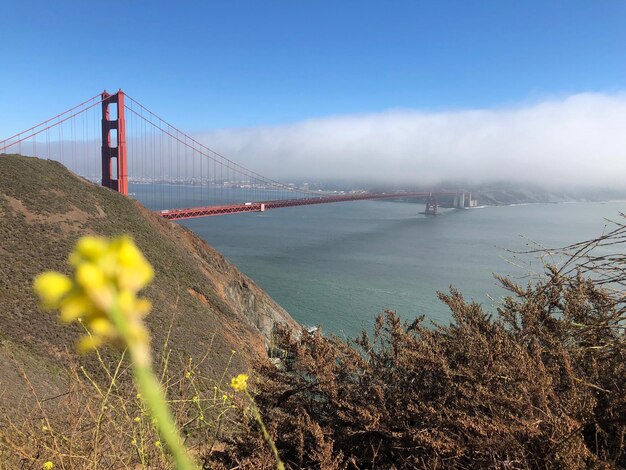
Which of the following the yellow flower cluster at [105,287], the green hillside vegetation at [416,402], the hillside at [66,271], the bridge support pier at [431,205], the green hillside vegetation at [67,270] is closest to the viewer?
the yellow flower cluster at [105,287]

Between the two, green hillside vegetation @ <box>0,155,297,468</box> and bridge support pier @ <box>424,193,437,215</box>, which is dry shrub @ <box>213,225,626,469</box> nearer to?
green hillside vegetation @ <box>0,155,297,468</box>

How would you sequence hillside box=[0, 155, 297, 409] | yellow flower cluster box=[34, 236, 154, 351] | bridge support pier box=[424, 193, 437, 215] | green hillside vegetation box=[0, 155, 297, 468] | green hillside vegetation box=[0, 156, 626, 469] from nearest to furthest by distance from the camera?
yellow flower cluster box=[34, 236, 154, 351] → green hillside vegetation box=[0, 156, 626, 469] → green hillside vegetation box=[0, 155, 297, 468] → hillside box=[0, 155, 297, 409] → bridge support pier box=[424, 193, 437, 215]

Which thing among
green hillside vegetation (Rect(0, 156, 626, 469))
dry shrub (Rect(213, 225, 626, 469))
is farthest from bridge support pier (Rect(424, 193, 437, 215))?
dry shrub (Rect(213, 225, 626, 469))

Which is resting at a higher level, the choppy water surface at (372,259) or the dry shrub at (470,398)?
the dry shrub at (470,398)

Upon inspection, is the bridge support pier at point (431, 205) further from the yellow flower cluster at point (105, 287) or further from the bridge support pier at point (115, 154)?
the yellow flower cluster at point (105, 287)

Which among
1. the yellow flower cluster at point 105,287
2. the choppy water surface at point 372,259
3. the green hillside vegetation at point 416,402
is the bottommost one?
the choppy water surface at point 372,259

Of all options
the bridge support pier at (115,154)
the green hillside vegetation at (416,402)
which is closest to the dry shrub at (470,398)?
the green hillside vegetation at (416,402)
